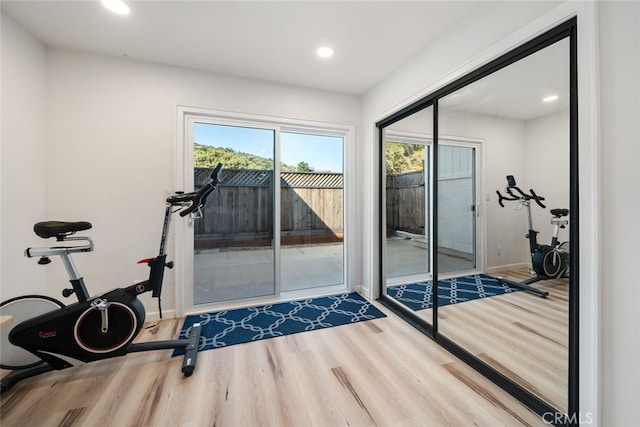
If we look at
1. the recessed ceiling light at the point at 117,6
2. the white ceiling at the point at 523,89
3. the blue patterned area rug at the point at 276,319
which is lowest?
the blue patterned area rug at the point at 276,319

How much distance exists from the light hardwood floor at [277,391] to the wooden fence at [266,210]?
1217 millimetres

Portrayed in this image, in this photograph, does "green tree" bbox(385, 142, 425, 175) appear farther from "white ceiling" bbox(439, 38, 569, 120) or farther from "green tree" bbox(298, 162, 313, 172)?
"green tree" bbox(298, 162, 313, 172)

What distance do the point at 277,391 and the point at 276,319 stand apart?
98cm

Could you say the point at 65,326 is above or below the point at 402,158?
below

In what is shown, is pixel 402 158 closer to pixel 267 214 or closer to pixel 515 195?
pixel 515 195

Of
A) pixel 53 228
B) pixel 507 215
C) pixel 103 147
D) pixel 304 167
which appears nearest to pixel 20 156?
pixel 103 147

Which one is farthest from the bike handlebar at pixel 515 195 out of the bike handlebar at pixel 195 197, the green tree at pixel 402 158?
the bike handlebar at pixel 195 197

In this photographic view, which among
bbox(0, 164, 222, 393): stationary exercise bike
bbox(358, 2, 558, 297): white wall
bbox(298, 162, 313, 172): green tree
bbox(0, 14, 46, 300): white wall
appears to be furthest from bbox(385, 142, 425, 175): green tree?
bbox(0, 14, 46, 300): white wall

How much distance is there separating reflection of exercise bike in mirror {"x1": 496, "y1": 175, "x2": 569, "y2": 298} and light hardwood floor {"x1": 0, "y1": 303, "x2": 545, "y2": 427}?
2.54 ft

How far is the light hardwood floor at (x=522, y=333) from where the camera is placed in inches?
56.8

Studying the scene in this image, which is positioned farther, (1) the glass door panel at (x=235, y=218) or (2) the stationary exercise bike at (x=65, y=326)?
(1) the glass door panel at (x=235, y=218)

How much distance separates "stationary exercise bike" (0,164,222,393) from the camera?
5.19ft

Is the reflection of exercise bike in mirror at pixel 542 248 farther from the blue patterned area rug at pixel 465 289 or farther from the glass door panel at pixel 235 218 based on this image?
the glass door panel at pixel 235 218
